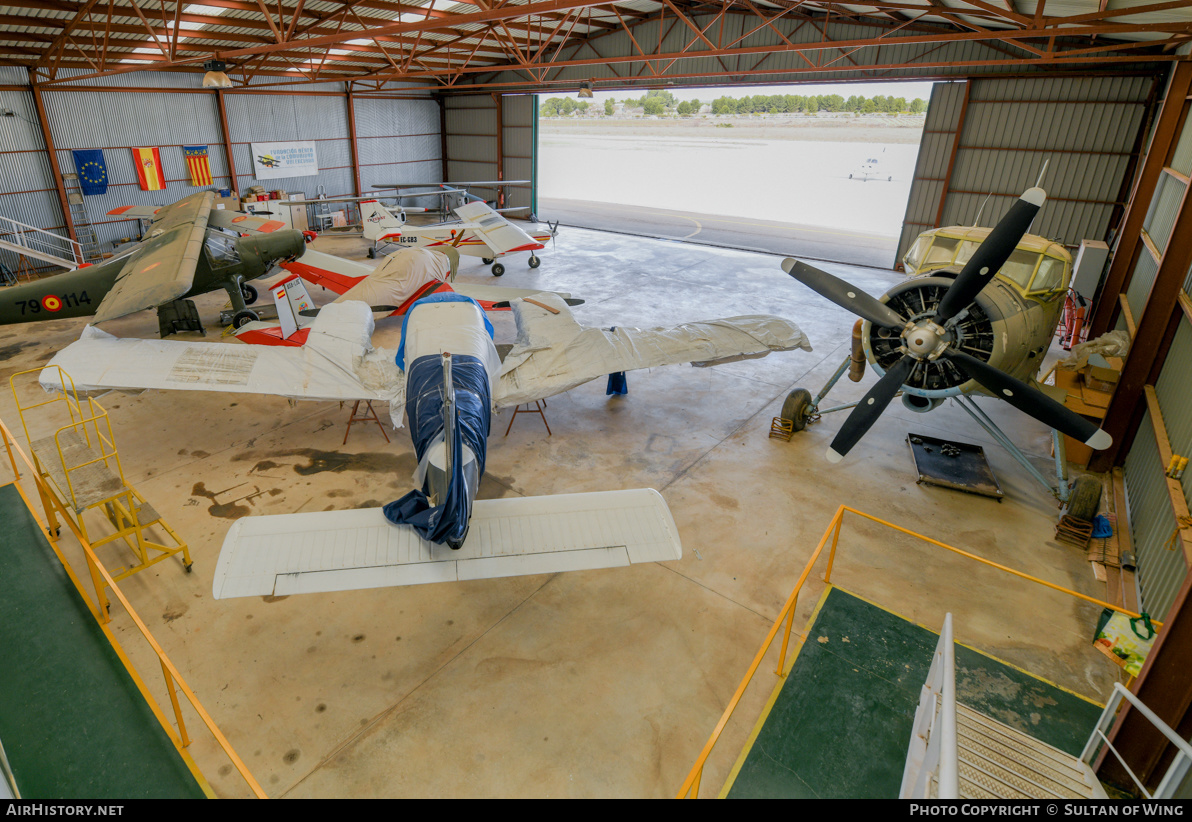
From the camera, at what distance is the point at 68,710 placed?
21.5ft

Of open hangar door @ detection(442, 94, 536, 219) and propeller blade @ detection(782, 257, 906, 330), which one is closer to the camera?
propeller blade @ detection(782, 257, 906, 330)

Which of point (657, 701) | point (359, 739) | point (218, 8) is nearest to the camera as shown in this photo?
point (359, 739)

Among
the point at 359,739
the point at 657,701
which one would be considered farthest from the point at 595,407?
the point at 359,739

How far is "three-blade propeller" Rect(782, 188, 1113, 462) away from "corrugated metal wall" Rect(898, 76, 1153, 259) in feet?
58.9

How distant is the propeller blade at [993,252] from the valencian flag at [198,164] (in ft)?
108

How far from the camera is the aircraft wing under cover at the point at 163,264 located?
11820 mm

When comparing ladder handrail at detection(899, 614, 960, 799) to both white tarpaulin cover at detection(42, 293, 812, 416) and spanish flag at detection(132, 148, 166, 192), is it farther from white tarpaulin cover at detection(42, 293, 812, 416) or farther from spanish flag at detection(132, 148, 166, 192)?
spanish flag at detection(132, 148, 166, 192)

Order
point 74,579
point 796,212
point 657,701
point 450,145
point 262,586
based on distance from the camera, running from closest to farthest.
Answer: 1. point 262,586
2. point 657,701
3. point 74,579
4. point 450,145
5. point 796,212

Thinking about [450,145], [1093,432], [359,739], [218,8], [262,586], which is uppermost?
[218,8]

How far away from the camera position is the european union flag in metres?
25.0

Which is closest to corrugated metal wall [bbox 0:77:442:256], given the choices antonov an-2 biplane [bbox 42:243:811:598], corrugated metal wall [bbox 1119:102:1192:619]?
antonov an-2 biplane [bbox 42:243:811:598]

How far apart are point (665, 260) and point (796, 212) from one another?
2400cm

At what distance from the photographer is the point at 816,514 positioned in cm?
1020

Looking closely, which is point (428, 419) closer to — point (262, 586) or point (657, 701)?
point (262, 586)
